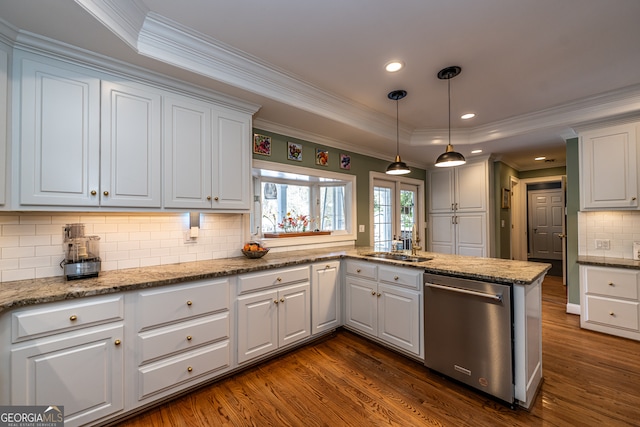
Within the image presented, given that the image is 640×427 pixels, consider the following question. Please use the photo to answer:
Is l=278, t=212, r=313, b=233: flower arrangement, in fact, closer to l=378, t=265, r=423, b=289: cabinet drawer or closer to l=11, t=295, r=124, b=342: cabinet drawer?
l=378, t=265, r=423, b=289: cabinet drawer

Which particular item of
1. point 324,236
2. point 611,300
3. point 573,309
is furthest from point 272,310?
point 573,309

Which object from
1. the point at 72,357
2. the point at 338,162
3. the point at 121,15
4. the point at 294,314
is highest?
the point at 121,15

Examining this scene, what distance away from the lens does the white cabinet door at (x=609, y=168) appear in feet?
9.70

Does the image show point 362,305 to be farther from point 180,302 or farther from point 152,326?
point 152,326

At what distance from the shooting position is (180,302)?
1.94 meters

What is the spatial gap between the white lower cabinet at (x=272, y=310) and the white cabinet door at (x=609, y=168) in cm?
345

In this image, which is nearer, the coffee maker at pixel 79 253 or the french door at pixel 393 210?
A: the coffee maker at pixel 79 253

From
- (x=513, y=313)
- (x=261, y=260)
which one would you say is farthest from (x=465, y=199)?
(x=261, y=260)

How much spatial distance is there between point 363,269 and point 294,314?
2.72ft

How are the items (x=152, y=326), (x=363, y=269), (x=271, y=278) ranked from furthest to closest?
(x=363, y=269), (x=271, y=278), (x=152, y=326)

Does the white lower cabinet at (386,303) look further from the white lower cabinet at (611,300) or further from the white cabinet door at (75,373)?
the white lower cabinet at (611,300)

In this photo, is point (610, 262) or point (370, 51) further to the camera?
point (610, 262)

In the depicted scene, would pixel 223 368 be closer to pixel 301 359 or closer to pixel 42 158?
pixel 301 359

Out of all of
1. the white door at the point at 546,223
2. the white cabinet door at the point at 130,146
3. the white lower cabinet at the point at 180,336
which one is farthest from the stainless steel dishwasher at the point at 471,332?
the white door at the point at 546,223
